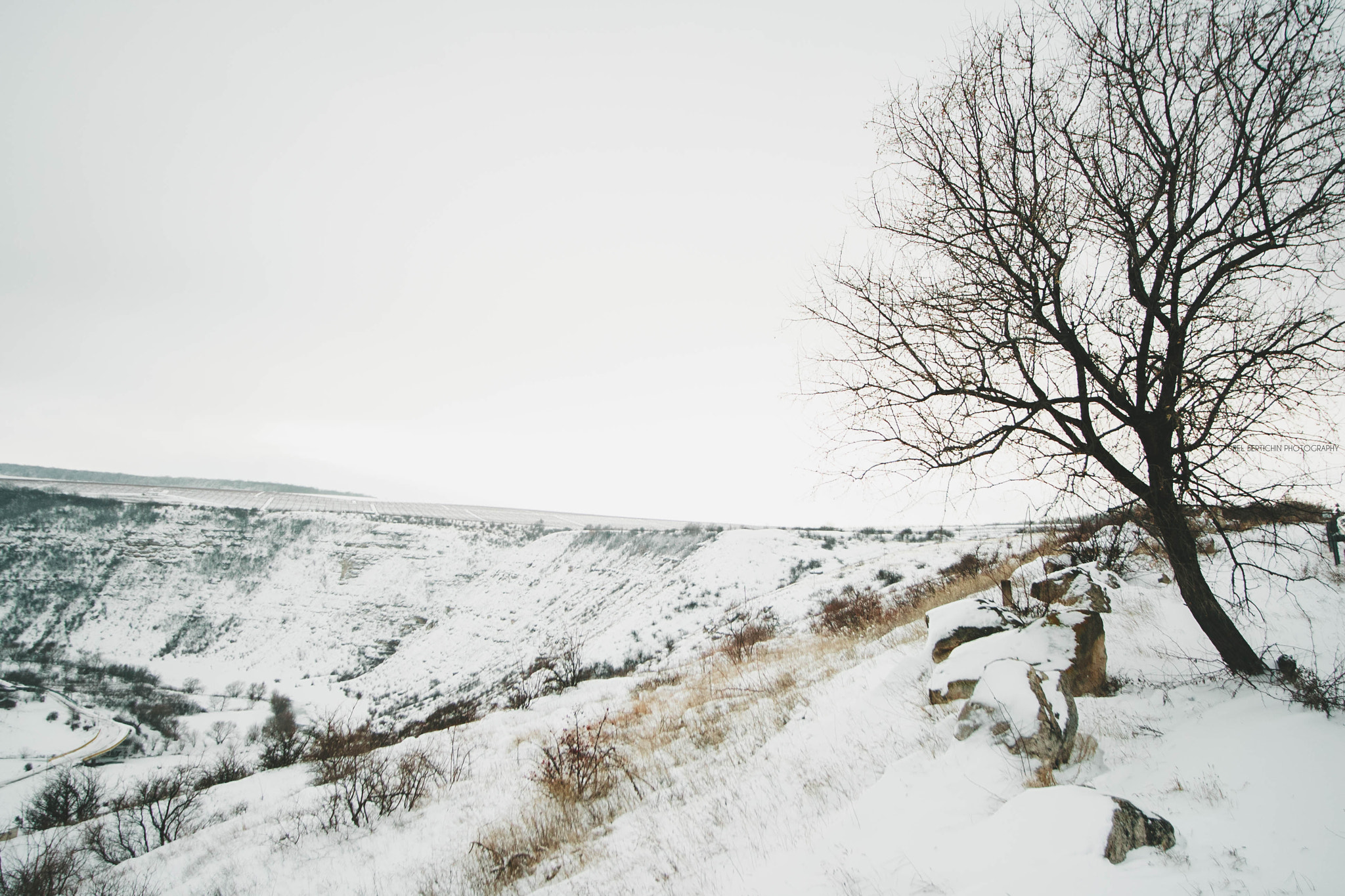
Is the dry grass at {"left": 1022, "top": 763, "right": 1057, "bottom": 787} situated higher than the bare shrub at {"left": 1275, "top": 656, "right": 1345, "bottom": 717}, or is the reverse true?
the bare shrub at {"left": 1275, "top": 656, "right": 1345, "bottom": 717}

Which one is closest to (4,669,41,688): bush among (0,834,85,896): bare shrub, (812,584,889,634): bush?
(0,834,85,896): bare shrub

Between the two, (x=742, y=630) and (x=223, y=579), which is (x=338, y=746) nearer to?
(x=742, y=630)

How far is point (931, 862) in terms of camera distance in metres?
2.62

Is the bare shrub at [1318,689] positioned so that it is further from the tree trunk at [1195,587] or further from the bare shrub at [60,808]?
the bare shrub at [60,808]

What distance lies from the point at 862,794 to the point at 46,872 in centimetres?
1049

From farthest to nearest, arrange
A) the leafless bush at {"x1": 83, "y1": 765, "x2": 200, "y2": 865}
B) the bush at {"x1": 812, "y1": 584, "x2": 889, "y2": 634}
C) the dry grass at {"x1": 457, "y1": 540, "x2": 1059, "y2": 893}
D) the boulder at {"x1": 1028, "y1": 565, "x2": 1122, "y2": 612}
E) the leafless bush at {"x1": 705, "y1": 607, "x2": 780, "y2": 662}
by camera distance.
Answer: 1. the leafless bush at {"x1": 705, "y1": 607, "x2": 780, "y2": 662}
2. the bush at {"x1": 812, "y1": 584, "x2": 889, "y2": 634}
3. the leafless bush at {"x1": 83, "y1": 765, "x2": 200, "y2": 865}
4. the boulder at {"x1": 1028, "y1": 565, "x2": 1122, "y2": 612}
5. the dry grass at {"x1": 457, "y1": 540, "x2": 1059, "y2": 893}

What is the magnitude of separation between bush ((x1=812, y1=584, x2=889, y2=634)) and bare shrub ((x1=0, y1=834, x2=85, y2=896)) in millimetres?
13204

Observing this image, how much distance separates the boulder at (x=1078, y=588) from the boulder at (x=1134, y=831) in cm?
329

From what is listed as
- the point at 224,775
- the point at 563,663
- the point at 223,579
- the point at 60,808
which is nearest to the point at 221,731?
the point at 60,808

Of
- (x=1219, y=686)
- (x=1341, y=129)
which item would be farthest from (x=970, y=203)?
(x=1219, y=686)

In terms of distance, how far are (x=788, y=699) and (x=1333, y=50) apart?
8.59 m

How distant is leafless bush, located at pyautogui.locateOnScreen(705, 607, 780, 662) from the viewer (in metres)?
14.7

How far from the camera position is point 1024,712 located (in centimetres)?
352

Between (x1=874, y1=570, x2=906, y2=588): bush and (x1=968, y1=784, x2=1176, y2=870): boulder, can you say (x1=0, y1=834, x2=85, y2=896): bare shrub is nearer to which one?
(x1=968, y1=784, x2=1176, y2=870): boulder
